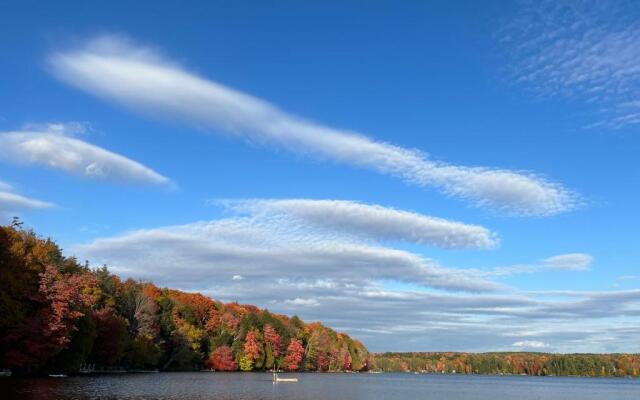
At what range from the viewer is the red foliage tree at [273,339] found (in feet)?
586

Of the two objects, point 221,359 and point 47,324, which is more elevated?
point 47,324

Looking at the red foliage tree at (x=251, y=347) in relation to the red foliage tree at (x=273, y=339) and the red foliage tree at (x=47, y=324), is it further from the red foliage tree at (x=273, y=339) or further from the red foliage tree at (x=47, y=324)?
the red foliage tree at (x=47, y=324)

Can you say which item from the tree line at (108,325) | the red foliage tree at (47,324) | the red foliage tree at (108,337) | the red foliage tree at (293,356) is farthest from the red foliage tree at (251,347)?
the red foliage tree at (47,324)

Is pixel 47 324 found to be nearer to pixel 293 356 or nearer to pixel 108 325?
pixel 108 325

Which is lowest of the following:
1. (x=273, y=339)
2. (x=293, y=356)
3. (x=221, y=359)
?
(x=221, y=359)

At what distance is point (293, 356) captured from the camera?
18962cm

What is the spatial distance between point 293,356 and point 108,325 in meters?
92.3

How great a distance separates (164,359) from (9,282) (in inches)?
2853

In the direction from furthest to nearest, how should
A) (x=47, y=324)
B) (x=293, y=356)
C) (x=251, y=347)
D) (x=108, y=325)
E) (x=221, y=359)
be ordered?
(x=293, y=356) < (x=251, y=347) < (x=221, y=359) < (x=108, y=325) < (x=47, y=324)

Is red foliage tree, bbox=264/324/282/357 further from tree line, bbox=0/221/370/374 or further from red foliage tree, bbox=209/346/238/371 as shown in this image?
red foliage tree, bbox=209/346/238/371

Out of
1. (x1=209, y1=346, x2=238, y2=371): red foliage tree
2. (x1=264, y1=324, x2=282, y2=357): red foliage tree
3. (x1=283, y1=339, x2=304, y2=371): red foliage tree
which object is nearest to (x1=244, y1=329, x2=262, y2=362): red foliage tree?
(x1=209, y1=346, x2=238, y2=371): red foliage tree

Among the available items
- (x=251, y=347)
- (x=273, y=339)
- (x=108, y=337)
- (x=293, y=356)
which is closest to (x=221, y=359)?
(x=251, y=347)

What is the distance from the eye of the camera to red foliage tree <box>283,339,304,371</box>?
188m

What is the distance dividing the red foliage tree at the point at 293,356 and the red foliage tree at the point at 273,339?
587 centimetres
